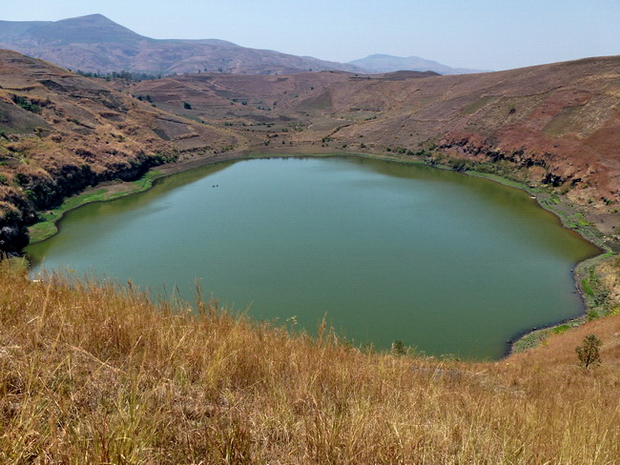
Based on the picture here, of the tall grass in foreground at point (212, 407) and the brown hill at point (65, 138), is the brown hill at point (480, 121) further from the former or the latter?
the tall grass in foreground at point (212, 407)

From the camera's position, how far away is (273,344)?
12.0 feet

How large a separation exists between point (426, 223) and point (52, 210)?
90.9ft

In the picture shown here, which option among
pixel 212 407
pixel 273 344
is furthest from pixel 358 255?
pixel 212 407

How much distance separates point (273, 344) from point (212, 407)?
1.34 metres

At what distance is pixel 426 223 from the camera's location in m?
26.6

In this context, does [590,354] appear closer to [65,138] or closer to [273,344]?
[273,344]

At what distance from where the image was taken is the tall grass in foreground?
1795 millimetres

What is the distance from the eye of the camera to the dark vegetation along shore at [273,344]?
192 cm

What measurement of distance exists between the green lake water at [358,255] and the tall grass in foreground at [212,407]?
15.9ft

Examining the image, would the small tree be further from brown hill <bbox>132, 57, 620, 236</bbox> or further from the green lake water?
brown hill <bbox>132, 57, 620, 236</bbox>

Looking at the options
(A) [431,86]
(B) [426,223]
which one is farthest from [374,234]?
(A) [431,86]

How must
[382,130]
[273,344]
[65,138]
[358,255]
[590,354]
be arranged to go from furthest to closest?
1. [382,130]
2. [65,138]
3. [358,255]
4. [590,354]
5. [273,344]

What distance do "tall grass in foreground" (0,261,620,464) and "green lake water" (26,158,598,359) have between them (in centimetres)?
485

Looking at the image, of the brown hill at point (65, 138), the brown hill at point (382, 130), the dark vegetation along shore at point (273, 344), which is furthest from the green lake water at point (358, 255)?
the brown hill at point (382, 130)
